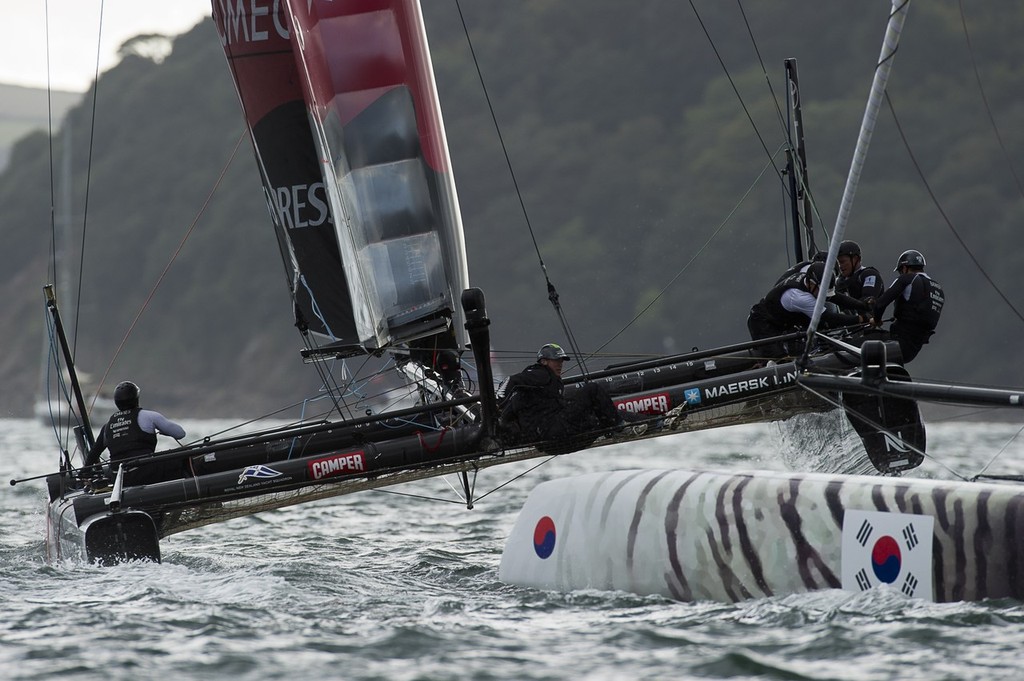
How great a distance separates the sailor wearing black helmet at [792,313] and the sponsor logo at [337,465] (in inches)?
84.9

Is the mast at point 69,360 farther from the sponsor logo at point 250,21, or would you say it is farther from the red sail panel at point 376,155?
the sponsor logo at point 250,21

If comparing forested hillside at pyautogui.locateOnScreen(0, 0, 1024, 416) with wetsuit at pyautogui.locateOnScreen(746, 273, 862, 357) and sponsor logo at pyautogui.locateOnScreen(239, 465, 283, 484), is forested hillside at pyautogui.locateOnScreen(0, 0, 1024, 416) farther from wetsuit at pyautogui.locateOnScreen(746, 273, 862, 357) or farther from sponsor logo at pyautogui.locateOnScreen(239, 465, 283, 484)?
wetsuit at pyautogui.locateOnScreen(746, 273, 862, 357)

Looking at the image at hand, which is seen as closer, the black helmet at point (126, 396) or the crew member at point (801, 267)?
the crew member at point (801, 267)

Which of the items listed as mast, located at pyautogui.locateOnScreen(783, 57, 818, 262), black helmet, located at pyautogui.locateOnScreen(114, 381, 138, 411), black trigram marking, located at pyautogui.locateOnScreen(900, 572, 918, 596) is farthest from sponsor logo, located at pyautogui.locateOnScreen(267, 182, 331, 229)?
black trigram marking, located at pyautogui.locateOnScreen(900, 572, 918, 596)

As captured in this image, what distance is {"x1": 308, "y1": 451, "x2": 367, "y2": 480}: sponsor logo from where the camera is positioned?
7.09 meters

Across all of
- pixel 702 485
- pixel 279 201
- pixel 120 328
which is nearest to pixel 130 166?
pixel 120 328

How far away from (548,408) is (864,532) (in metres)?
2.03

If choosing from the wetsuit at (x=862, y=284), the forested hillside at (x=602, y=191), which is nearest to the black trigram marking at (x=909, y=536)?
the wetsuit at (x=862, y=284)

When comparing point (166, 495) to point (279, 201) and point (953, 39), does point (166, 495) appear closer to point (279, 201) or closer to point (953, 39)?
point (279, 201)

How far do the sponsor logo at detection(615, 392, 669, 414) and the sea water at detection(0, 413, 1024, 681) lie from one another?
108 centimetres

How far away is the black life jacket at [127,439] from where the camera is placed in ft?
25.3

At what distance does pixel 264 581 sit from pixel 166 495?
1.00 m

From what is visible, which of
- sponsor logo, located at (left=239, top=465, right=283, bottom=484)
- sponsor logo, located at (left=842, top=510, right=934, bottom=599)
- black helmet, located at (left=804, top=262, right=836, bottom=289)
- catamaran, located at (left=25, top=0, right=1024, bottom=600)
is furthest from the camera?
black helmet, located at (left=804, top=262, right=836, bottom=289)

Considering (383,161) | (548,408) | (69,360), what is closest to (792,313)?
(548,408)
